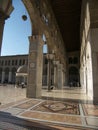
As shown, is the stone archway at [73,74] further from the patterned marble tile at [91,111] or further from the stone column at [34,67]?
the patterned marble tile at [91,111]

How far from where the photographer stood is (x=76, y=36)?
1948 centimetres

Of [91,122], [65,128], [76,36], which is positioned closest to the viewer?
[65,128]

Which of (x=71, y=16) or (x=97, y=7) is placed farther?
(x=71, y=16)

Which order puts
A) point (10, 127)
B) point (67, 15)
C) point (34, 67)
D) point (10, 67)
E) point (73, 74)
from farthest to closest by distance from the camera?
1. point (10, 67)
2. point (73, 74)
3. point (67, 15)
4. point (34, 67)
5. point (10, 127)

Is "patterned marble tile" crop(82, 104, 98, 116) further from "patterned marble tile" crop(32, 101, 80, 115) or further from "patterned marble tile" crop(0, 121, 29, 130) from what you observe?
"patterned marble tile" crop(0, 121, 29, 130)

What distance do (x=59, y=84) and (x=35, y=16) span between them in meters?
13.6

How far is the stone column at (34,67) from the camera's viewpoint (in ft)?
26.2

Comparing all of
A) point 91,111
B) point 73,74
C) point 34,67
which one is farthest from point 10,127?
point 73,74

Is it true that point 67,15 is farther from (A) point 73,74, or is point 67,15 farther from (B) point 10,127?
(A) point 73,74

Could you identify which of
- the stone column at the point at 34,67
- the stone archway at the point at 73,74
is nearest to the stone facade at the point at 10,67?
the stone archway at the point at 73,74

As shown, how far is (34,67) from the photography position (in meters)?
8.26

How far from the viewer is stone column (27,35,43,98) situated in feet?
26.2

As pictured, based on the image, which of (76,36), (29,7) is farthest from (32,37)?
(76,36)

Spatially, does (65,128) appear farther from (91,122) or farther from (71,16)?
(71,16)
